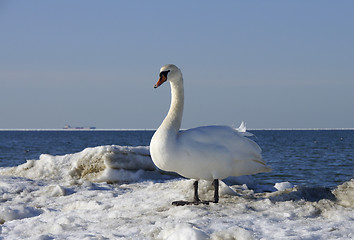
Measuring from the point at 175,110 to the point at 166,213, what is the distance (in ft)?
5.17

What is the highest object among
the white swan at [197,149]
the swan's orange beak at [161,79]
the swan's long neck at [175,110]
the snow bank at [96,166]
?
the swan's orange beak at [161,79]

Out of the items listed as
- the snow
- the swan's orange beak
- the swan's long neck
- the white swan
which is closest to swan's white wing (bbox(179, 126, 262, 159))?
the white swan

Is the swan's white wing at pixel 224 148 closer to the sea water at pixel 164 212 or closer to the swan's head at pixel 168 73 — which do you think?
the sea water at pixel 164 212

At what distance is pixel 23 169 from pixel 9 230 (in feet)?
18.3

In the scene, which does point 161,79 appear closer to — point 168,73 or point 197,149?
point 168,73

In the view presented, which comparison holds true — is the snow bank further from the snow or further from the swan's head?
the swan's head

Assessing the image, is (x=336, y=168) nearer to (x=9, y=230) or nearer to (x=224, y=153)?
(x=224, y=153)

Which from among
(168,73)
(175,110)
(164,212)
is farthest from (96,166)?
(164,212)

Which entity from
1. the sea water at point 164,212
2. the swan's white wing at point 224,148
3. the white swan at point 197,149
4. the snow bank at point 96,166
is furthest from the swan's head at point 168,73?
the snow bank at point 96,166

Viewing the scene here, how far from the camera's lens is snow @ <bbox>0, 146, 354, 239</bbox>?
5004 mm

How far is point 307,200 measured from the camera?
634 cm

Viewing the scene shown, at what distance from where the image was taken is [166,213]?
5.86 metres

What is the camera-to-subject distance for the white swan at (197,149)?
627 centimetres

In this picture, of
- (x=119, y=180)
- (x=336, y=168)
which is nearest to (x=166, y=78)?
(x=119, y=180)
